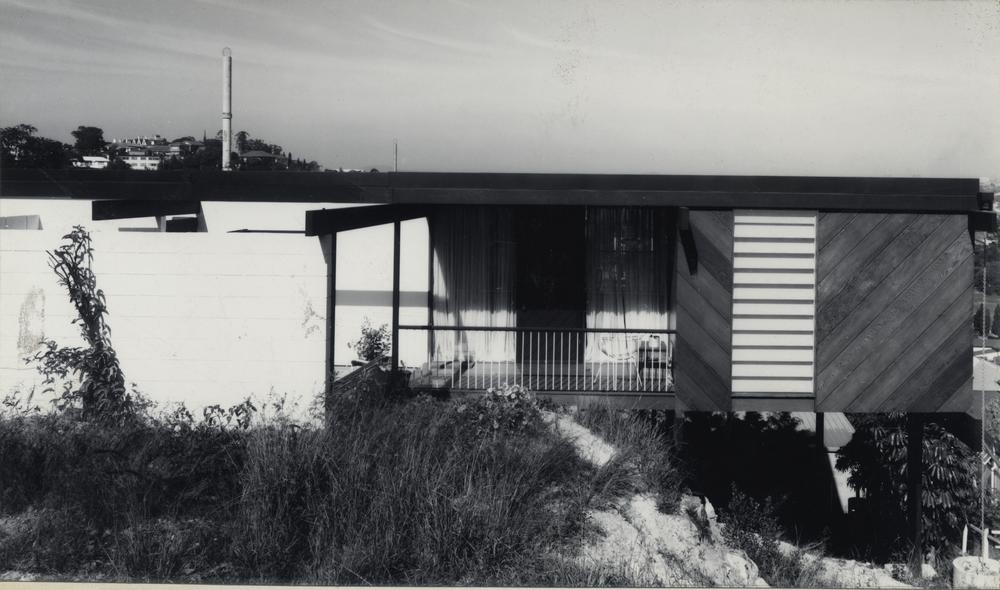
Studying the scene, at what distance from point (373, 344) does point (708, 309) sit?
510cm

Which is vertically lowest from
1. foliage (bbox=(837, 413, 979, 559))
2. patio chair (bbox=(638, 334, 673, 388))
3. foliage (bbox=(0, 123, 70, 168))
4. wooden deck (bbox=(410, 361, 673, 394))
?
foliage (bbox=(837, 413, 979, 559))

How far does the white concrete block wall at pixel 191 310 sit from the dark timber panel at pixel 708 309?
12.8ft

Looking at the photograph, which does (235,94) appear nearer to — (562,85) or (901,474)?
(562,85)

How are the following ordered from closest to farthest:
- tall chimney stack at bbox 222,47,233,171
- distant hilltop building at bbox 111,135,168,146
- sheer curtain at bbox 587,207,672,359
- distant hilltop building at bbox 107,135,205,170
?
sheer curtain at bbox 587,207,672,359, distant hilltop building at bbox 107,135,205,170, distant hilltop building at bbox 111,135,168,146, tall chimney stack at bbox 222,47,233,171

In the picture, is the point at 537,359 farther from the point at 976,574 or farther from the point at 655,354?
the point at 976,574

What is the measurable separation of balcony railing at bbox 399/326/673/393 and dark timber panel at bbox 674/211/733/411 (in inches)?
41.4

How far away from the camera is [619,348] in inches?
477

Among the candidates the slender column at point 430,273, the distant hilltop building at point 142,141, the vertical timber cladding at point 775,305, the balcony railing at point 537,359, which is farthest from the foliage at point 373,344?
the distant hilltop building at point 142,141

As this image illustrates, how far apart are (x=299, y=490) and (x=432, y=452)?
1.33 meters

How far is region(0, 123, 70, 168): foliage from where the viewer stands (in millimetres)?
14914

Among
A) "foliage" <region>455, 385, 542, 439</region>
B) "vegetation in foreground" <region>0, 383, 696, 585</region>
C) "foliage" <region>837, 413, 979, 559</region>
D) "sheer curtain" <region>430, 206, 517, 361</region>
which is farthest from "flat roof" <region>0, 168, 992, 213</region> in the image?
"foliage" <region>837, 413, 979, 559</region>

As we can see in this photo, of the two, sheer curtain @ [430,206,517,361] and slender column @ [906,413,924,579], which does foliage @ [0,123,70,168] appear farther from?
slender column @ [906,413,924,579]

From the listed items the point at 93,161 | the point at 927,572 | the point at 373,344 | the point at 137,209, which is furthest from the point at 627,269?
the point at 93,161

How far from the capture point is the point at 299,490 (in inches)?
270
